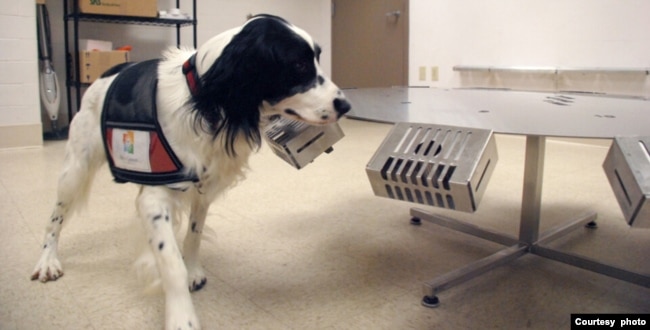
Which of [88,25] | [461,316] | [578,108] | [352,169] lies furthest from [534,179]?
[88,25]

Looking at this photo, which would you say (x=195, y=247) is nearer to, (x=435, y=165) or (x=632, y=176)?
(x=435, y=165)

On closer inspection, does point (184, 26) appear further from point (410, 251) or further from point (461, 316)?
point (461, 316)

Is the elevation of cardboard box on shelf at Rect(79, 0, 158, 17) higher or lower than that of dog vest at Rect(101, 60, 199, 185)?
higher

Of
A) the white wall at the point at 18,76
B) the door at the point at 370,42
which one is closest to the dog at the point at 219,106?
the white wall at the point at 18,76

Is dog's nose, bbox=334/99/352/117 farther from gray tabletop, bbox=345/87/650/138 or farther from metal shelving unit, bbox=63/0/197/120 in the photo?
metal shelving unit, bbox=63/0/197/120

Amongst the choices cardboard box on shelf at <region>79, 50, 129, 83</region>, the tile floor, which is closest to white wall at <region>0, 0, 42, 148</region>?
cardboard box on shelf at <region>79, 50, 129, 83</region>

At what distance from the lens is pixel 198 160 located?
124 centimetres

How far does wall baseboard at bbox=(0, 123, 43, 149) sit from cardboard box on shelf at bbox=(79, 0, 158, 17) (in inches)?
38.1

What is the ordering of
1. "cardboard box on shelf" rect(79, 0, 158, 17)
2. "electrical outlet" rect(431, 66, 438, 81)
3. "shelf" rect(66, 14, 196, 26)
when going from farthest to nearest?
1. "electrical outlet" rect(431, 66, 438, 81)
2. "shelf" rect(66, 14, 196, 26)
3. "cardboard box on shelf" rect(79, 0, 158, 17)

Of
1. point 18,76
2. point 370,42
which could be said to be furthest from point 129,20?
point 370,42

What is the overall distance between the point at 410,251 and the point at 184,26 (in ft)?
13.0

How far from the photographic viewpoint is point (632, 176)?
870 mm

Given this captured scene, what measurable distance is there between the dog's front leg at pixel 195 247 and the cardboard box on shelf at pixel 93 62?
9.21ft

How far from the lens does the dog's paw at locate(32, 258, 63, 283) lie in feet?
5.03
